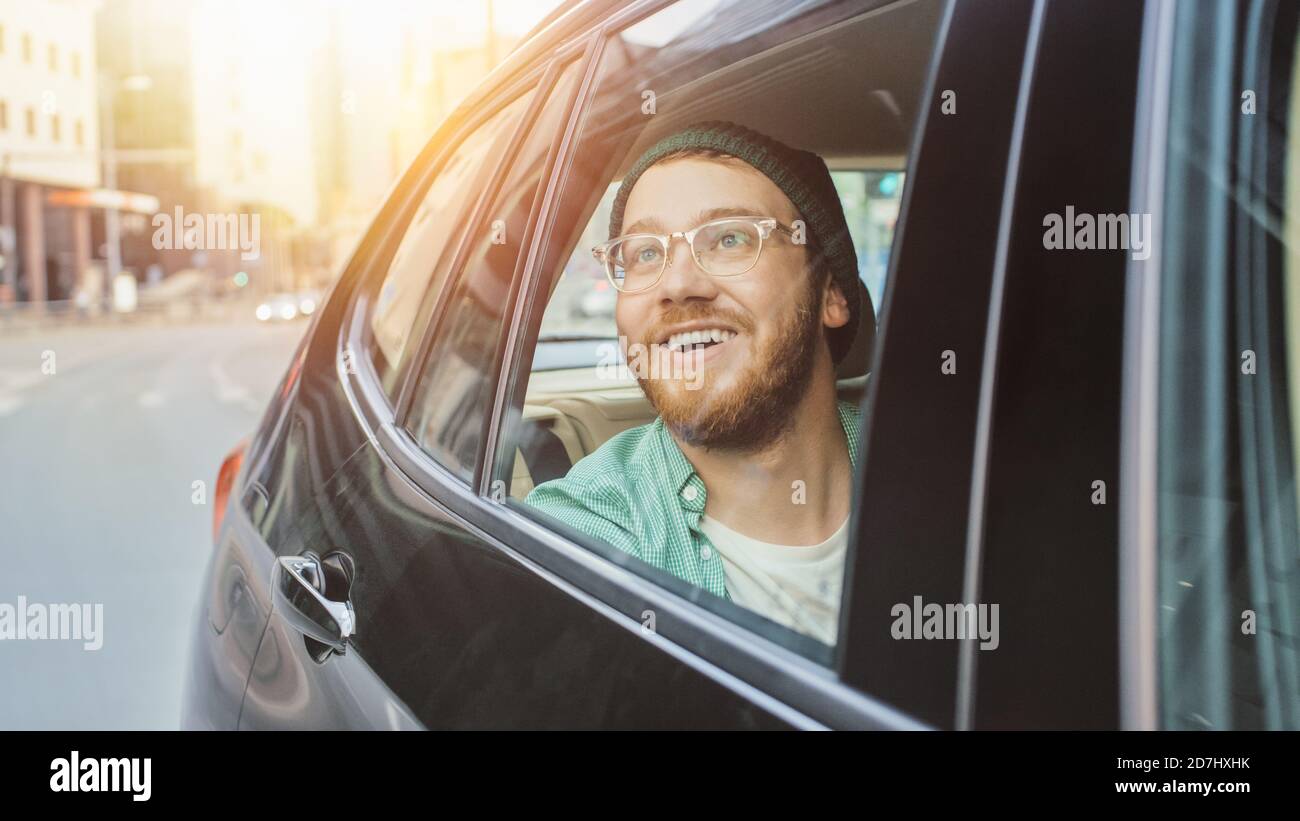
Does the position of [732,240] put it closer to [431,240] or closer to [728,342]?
[728,342]

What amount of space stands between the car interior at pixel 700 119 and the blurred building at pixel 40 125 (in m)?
39.0

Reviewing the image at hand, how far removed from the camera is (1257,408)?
1.07 meters

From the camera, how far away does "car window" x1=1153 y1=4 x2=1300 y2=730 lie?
35.0 inches

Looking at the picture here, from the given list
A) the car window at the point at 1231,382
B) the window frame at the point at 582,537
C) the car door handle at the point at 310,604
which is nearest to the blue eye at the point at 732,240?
the window frame at the point at 582,537

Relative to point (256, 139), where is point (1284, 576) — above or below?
below

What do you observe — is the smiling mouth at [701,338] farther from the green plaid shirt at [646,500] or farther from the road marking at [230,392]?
the road marking at [230,392]

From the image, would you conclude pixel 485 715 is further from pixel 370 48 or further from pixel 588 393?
pixel 370 48

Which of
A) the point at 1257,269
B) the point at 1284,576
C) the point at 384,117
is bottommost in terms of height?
the point at 1284,576

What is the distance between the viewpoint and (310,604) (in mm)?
1772

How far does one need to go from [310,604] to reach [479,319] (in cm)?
53

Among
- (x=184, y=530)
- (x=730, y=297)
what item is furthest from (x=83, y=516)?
(x=730, y=297)

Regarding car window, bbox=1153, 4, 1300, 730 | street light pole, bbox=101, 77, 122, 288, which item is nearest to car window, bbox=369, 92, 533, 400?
car window, bbox=1153, 4, 1300, 730

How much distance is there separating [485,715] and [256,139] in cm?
6618

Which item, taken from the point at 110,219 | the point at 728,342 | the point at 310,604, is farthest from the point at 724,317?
the point at 110,219
